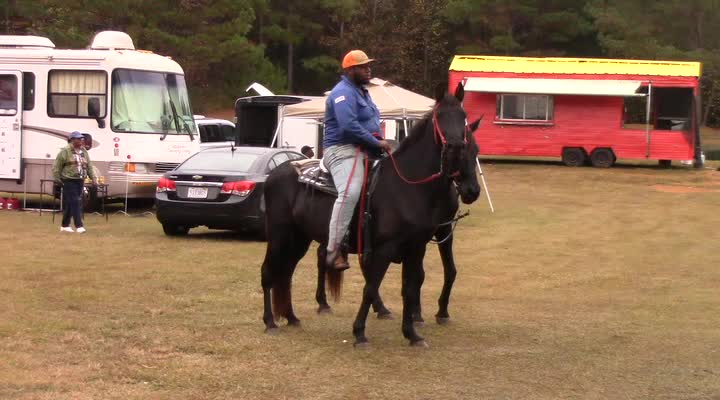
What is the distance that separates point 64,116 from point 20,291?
34.7 ft

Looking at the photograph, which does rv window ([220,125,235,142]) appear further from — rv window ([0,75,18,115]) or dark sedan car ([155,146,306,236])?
dark sedan car ([155,146,306,236])

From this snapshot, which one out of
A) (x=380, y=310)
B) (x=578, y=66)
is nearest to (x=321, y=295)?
(x=380, y=310)

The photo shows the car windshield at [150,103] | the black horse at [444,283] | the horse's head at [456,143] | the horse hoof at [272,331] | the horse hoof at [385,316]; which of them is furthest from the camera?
the car windshield at [150,103]

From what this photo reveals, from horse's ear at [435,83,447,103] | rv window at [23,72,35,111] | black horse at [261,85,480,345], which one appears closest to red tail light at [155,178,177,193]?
rv window at [23,72,35,111]

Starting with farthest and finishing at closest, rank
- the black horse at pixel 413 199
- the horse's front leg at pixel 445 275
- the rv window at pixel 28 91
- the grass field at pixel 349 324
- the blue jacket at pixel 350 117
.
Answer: the rv window at pixel 28 91, the horse's front leg at pixel 445 275, the blue jacket at pixel 350 117, the black horse at pixel 413 199, the grass field at pixel 349 324

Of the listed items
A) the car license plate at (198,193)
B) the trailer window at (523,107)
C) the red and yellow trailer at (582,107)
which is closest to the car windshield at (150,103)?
the car license plate at (198,193)

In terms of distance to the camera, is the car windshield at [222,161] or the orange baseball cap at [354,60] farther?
the car windshield at [222,161]

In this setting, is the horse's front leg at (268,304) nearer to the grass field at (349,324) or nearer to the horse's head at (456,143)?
the grass field at (349,324)

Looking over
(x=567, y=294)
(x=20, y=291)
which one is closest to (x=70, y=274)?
(x=20, y=291)

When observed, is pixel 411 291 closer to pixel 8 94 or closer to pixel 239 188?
pixel 239 188

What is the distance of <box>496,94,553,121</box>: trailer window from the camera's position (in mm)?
35969

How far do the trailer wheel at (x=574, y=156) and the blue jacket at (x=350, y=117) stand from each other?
27438 mm

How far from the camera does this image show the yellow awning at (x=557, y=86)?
34562 millimetres

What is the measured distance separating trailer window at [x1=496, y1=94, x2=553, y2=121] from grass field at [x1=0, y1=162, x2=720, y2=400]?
57.9 feet
